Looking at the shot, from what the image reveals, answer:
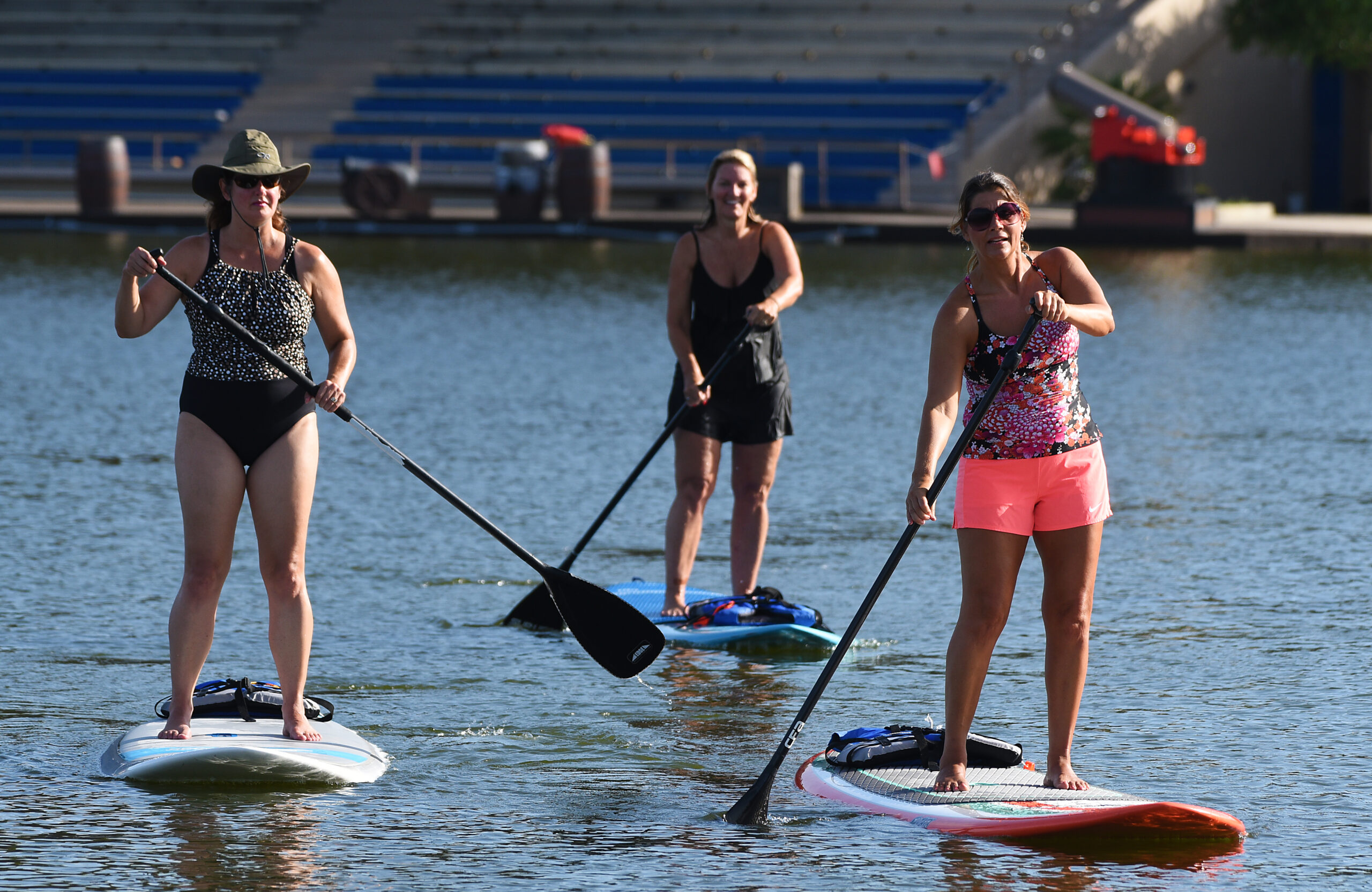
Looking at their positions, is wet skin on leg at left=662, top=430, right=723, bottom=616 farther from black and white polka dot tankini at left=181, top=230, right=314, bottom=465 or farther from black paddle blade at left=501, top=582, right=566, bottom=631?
black and white polka dot tankini at left=181, top=230, right=314, bottom=465

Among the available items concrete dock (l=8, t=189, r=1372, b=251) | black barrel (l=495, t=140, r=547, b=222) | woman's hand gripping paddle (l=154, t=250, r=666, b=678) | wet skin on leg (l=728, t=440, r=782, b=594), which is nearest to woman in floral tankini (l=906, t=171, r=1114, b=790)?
woman's hand gripping paddle (l=154, t=250, r=666, b=678)

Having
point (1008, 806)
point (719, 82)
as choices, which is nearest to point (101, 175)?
point (719, 82)

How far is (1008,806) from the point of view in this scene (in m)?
5.07

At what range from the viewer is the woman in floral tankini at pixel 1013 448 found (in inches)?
198

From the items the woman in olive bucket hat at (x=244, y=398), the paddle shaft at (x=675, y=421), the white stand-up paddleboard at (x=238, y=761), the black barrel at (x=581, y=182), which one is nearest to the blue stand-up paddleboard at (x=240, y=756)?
the white stand-up paddleboard at (x=238, y=761)

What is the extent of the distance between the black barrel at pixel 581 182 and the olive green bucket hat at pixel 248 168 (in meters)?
23.3

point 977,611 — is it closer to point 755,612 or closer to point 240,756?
point 240,756

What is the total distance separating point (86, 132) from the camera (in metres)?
36.1

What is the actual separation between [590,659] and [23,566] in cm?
245

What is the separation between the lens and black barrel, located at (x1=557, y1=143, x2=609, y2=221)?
94.3 feet

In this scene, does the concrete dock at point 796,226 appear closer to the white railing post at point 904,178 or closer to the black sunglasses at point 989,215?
the white railing post at point 904,178

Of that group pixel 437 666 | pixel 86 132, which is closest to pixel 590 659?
pixel 437 666

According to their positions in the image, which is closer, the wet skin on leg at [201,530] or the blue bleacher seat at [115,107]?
the wet skin on leg at [201,530]

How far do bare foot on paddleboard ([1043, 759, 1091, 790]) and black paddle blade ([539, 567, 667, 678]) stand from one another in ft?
4.24
